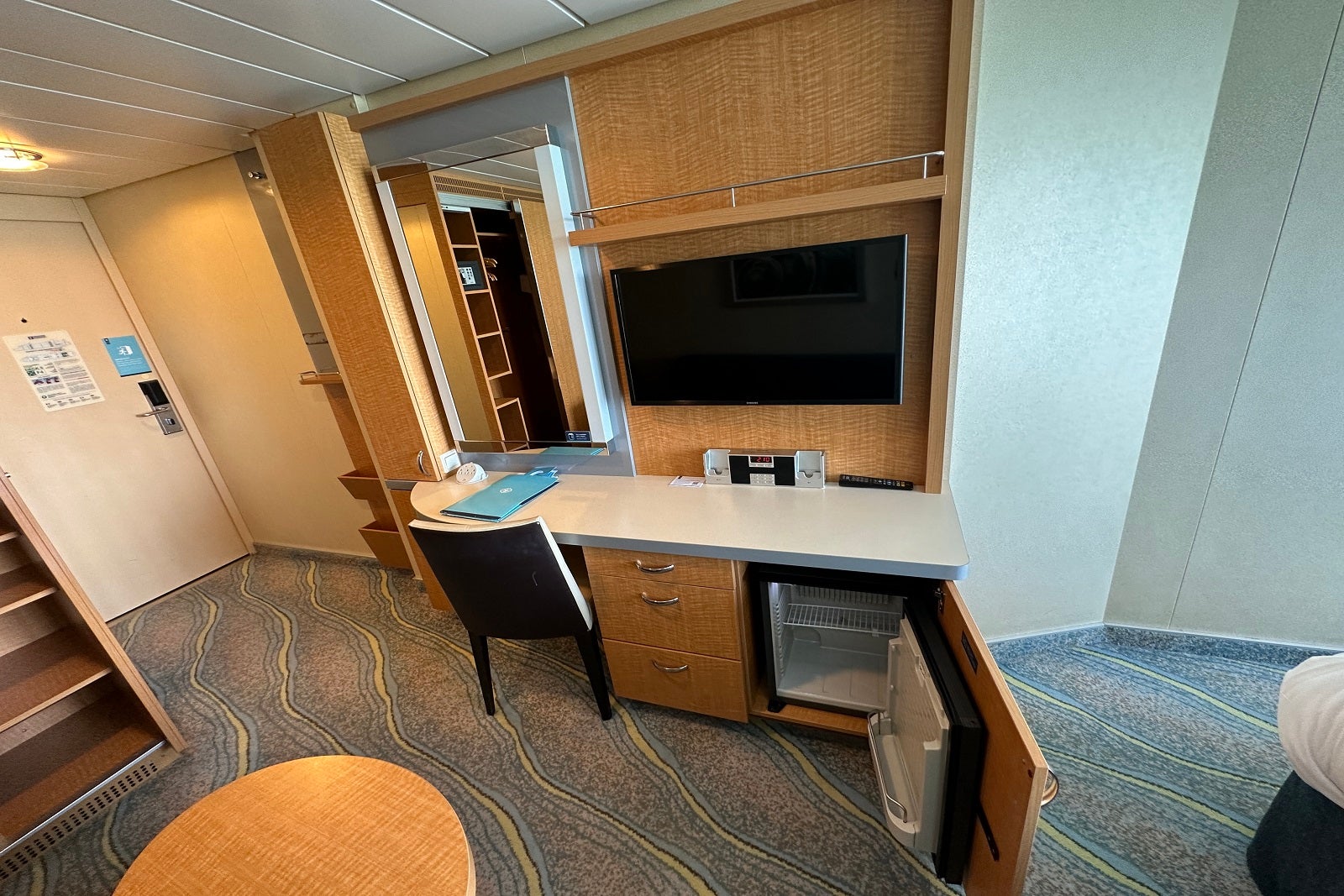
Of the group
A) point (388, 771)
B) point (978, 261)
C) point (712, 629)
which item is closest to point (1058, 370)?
point (978, 261)

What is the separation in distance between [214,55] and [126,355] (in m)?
2.31

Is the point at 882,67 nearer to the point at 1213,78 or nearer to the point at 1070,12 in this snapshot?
the point at 1070,12

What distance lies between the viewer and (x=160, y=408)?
281cm

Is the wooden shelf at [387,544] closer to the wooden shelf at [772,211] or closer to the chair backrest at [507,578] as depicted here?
the chair backrest at [507,578]

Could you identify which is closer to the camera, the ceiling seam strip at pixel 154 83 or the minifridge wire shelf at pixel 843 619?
the ceiling seam strip at pixel 154 83

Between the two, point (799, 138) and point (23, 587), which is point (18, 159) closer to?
point (23, 587)

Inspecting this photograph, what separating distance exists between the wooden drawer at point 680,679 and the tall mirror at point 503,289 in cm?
75

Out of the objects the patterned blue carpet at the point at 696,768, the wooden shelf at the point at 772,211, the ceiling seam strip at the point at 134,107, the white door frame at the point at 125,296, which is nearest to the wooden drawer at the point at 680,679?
the patterned blue carpet at the point at 696,768

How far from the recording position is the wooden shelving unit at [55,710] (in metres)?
1.46

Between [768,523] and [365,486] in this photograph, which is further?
[365,486]

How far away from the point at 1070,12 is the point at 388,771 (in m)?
2.47

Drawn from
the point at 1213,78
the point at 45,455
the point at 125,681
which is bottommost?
the point at 125,681

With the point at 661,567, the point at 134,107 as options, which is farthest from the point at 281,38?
the point at 661,567

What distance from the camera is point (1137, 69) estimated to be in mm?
1217
